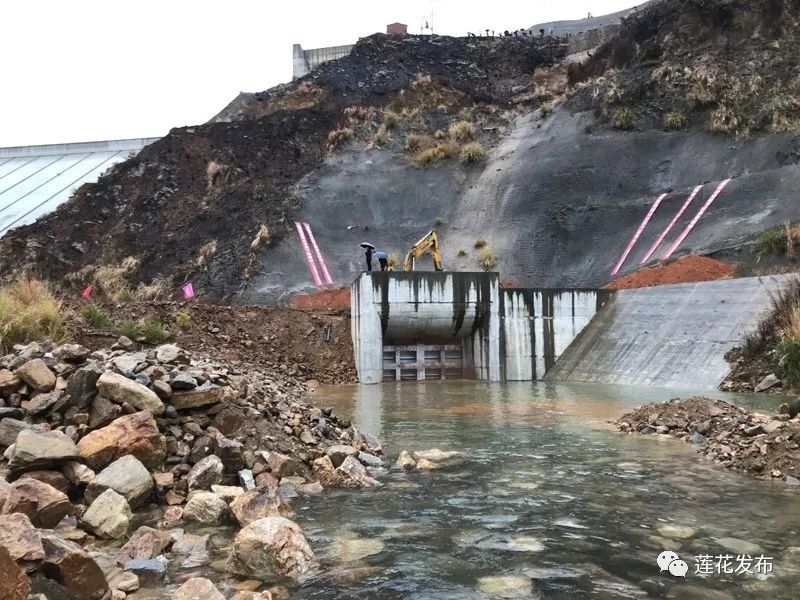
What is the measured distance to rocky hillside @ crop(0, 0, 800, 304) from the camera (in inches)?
966

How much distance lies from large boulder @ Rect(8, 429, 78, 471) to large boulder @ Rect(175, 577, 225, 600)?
82.4 inches

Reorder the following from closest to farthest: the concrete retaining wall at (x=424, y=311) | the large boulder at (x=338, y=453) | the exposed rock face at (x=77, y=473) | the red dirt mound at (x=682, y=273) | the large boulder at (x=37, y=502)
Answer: the large boulder at (x=37, y=502) → the exposed rock face at (x=77, y=473) → the large boulder at (x=338, y=453) → the concrete retaining wall at (x=424, y=311) → the red dirt mound at (x=682, y=273)

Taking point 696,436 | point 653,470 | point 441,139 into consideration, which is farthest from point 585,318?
point 441,139

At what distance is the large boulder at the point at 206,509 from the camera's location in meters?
4.46

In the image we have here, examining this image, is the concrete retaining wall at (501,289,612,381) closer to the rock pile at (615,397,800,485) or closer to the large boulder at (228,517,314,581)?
the rock pile at (615,397,800,485)

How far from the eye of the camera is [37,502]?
3.79 m

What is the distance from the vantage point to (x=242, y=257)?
27359 millimetres

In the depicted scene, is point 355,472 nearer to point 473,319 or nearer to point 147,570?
point 147,570

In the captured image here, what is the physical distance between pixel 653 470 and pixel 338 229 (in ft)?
79.2

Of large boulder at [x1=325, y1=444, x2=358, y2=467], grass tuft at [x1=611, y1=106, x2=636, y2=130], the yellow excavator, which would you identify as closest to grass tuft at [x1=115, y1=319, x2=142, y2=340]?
large boulder at [x1=325, y1=444, x2=358, y2=467]

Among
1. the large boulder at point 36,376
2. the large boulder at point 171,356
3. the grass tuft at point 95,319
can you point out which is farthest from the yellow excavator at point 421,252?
the large boulder at point 36,376

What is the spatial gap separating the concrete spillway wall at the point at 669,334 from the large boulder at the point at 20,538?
12540mm

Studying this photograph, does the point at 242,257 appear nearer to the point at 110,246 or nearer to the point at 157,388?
the point at 110,246

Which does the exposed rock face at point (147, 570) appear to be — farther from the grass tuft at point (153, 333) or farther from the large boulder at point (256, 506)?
the grass tuft at point (153, 333)
